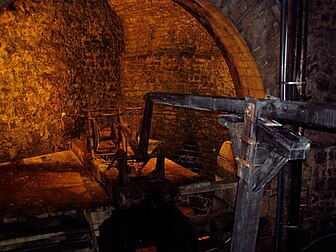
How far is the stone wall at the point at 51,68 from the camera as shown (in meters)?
8.26

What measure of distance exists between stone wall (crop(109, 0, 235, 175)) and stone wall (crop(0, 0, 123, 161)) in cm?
57

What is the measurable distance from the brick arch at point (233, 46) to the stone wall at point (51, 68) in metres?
4.02

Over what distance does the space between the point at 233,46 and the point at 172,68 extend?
19.6ft

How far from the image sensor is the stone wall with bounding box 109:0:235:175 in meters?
10.4

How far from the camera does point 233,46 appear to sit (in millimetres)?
5398

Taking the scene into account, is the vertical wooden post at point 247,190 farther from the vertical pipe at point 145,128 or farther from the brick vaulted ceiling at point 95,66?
the brick vaulted ceiling at point 95,66

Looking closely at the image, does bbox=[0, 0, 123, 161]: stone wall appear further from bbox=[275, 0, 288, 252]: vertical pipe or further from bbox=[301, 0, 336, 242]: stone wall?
bbox=[301, 0, 336, 242]: stone wall

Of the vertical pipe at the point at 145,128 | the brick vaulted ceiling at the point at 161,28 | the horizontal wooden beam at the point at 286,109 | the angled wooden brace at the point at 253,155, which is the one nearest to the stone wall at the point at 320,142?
the vertical pipe at the point at 145,128

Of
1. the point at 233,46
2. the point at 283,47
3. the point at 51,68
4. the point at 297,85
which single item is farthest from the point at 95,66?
the point at 297,85

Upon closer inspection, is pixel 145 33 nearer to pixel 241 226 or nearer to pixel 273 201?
pixel 273 201

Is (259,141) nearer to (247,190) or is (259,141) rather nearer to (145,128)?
(247,190)

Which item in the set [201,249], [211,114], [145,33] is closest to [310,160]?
[201,249]

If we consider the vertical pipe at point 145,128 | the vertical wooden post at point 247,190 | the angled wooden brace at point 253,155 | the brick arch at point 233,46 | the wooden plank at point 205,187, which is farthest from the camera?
the wooden plank at point 205,187

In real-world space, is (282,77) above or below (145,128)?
above
